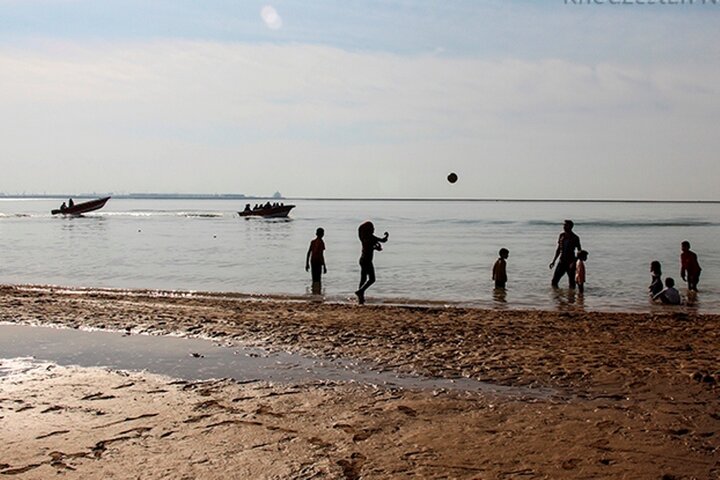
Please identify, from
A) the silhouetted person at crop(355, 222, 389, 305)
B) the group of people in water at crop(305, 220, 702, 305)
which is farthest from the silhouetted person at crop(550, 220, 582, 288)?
the silhouetted person at crop(355, 222, 389, 305)

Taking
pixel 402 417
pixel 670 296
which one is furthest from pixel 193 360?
pixel 670 296

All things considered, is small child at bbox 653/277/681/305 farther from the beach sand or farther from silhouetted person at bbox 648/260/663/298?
the beach sand

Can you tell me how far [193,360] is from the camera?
7.92 meters

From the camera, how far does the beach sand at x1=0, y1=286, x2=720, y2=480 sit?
444cm

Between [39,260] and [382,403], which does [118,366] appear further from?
[39,260]

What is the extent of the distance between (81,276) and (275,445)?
19.4 metres

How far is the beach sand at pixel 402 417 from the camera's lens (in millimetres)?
4438

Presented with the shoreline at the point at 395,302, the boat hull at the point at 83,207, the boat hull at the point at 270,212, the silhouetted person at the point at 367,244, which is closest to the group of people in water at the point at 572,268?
the silhouetted person at the point at 367,244

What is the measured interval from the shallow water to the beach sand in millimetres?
263

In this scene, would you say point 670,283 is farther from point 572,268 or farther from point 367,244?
point 367,244

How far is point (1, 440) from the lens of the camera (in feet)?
16.3

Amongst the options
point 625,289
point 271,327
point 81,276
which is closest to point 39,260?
point 81,276

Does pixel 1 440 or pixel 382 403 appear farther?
pixel 382 403

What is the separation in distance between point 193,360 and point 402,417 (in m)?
3.39
